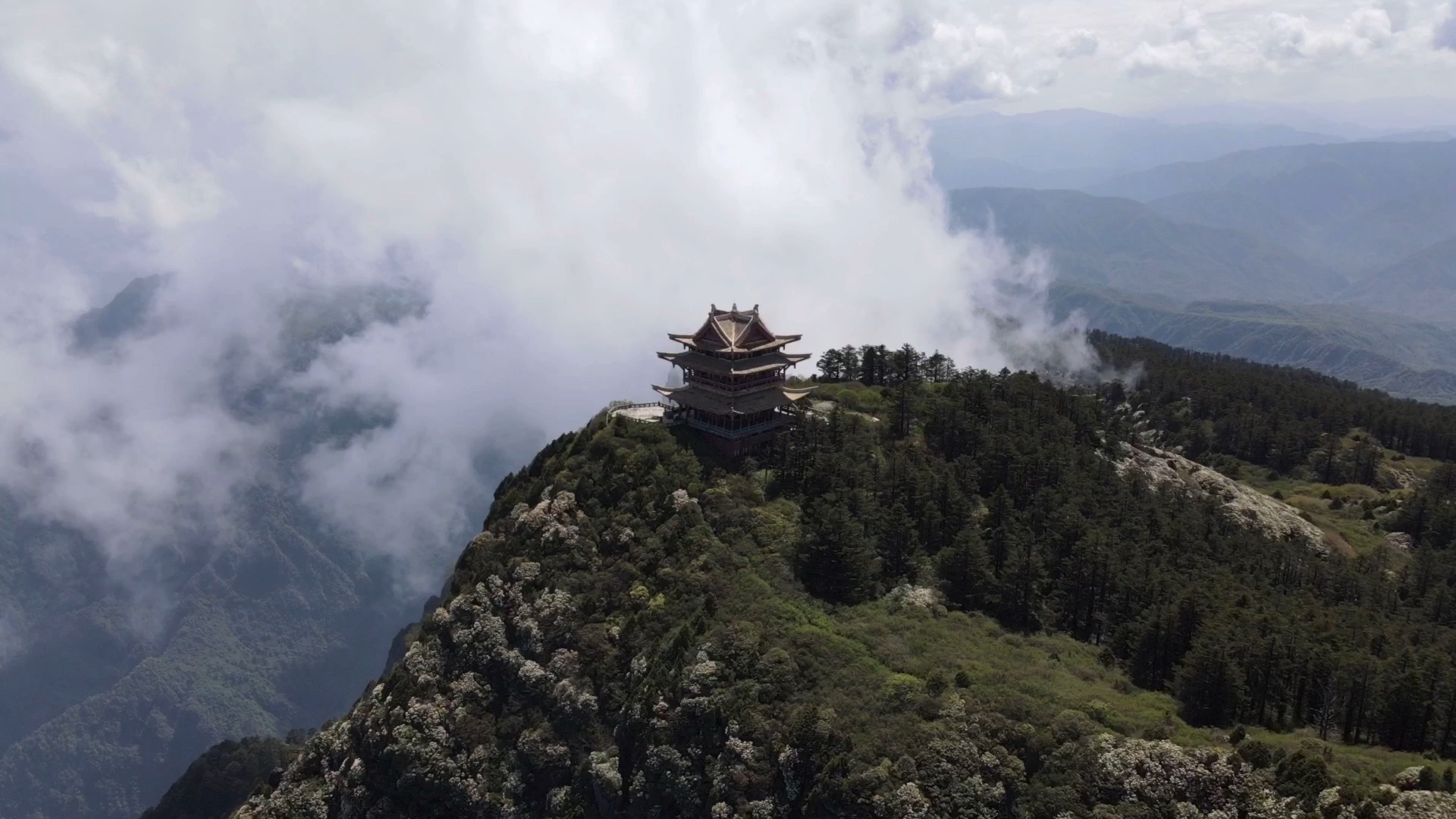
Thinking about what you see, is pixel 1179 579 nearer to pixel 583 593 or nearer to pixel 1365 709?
pixel 1365 709

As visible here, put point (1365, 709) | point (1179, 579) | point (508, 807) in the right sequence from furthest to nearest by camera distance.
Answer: point (1179, 579)
point (508, 807)
point (1365, 709)

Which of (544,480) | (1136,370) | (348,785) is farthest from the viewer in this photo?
(1136,370)

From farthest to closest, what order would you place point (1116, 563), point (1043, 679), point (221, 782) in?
point (221, 782), point (1116, 563), point (1043, 679)

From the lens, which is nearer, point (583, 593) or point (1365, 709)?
point (1365, 709)

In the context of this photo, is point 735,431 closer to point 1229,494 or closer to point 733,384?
point 733,384

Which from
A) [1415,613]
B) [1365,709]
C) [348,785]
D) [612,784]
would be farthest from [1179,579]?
[348,785]

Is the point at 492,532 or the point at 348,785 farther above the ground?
the point at 492,532

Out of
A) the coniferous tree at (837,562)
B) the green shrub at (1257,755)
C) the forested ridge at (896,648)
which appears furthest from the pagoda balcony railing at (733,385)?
the green shrub at (1257,755)

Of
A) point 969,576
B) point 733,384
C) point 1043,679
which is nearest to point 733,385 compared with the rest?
point 733,384
